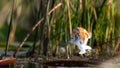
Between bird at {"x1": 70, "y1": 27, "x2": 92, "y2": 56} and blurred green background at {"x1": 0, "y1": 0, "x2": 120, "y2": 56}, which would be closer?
bird at {"x1": 70, "y1": 27, "x2": 92, "y2": 56}

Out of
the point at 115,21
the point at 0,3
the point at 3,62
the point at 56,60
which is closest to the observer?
the point at 3,62

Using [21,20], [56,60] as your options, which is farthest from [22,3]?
[56,60]

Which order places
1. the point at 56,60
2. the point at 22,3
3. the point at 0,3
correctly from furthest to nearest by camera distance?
the point at 0,3 < the point at 22,3 < the point at 56,60

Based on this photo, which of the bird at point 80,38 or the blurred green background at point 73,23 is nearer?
the bird at point 80,38

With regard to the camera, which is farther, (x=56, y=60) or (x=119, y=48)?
(x=119, y=48)

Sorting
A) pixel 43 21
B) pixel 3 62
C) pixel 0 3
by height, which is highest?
pixel 0 3

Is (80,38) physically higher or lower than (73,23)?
lower

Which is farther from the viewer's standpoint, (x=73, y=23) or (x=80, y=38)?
(x=73, y=23)

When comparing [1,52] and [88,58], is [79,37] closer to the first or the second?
[88,58]
